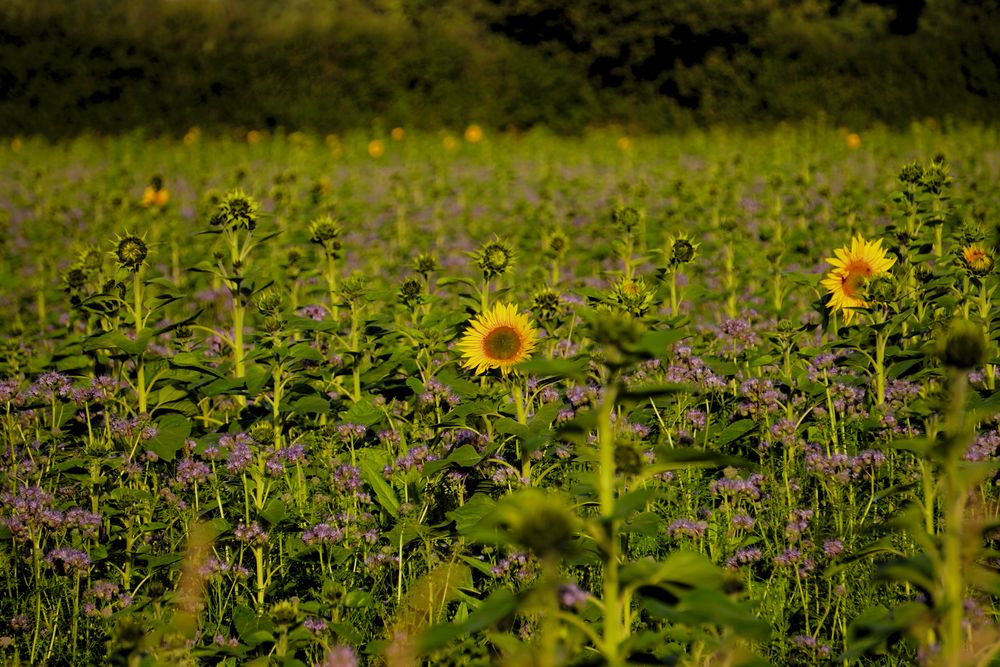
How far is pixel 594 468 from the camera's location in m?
3.48

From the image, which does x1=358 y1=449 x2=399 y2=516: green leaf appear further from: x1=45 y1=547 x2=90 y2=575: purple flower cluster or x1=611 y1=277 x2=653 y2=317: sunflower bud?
x1=611 y1=277 x2=653 y2=317: sunflower bud

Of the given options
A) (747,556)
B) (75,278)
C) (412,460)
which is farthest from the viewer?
(75,278)

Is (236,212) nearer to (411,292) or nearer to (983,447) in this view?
(411,292)

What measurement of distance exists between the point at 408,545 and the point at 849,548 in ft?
4.55

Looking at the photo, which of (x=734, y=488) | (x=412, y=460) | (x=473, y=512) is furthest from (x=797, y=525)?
(x=412, y=460)

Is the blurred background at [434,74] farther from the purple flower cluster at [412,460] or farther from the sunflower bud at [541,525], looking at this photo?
the sunflower bud at [541,525]

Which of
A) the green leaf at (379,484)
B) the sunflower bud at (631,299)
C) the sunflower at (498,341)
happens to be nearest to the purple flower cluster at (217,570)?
the green leaf at (379,484)

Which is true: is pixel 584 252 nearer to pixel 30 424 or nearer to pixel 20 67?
pixel 30 424

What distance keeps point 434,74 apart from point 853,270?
60.5 ft

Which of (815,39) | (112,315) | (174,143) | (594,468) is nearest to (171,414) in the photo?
(112,315)

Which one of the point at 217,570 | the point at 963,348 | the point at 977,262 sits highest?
the point at 963,348

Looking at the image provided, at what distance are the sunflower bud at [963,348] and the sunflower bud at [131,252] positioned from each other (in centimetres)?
299

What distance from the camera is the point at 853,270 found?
3.90m

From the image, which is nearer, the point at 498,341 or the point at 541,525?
the point at 541,525
